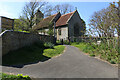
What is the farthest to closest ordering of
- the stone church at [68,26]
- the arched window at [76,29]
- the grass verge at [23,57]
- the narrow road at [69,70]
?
the arched window at [76,29], the stone church at [68,26], the grass verge at [23,57], the narrow road at [69,70]

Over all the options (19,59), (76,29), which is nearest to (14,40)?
(19,59)

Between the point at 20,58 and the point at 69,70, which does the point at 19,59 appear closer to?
the point at 20,58

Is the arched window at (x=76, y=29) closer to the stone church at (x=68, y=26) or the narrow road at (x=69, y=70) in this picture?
the stone church at (x=68, y=26)

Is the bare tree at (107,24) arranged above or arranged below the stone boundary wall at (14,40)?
above

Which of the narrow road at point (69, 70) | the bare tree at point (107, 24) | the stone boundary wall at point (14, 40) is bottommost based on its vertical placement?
the narrow road at point (69, 70)

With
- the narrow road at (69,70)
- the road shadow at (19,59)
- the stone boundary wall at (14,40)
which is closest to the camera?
the narrow road at (69,70)

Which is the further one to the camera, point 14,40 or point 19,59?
point 14,40

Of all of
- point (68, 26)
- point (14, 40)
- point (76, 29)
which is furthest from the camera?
point (76, 29)

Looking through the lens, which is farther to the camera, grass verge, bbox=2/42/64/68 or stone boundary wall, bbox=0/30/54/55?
stone boundary wall, bbox=0/30/54/55

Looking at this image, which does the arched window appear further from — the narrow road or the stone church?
the narrow road

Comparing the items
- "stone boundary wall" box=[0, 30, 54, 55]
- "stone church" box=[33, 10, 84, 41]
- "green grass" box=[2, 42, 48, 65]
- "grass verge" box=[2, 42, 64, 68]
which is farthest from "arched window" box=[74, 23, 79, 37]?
"green grass" box=[2, 42, 48, 65]

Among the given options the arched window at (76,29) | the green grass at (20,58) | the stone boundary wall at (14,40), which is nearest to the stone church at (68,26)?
the arched window at (76,29)

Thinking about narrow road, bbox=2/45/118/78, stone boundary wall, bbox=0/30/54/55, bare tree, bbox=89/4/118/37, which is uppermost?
bare tree, bbox=89/4/118/37

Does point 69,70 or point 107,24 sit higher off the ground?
point 107,24
